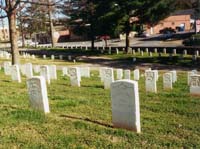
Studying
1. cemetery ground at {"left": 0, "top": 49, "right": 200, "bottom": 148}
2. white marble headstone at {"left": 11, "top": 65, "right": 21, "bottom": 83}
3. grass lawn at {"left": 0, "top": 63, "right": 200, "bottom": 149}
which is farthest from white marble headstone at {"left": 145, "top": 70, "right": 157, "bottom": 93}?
white marble headstone at {"left": 11, "top": 65, "right": 21, "bottom": 83}

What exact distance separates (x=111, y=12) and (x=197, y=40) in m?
12.4

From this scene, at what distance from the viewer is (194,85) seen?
1249cm

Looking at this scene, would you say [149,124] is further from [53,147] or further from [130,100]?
[53,147]

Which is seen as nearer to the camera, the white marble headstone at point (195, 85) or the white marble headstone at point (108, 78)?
the white marble headstone at point (195, 85)

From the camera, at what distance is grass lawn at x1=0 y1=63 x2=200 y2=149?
6.88 meters

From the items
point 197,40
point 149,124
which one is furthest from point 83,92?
point 197,40

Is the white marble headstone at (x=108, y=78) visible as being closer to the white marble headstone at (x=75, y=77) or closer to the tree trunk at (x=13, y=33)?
the white marble headstone at (x=75, y=77)

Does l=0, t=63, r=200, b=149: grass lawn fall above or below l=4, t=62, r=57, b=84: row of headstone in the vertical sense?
below

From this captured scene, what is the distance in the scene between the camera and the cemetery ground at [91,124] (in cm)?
688

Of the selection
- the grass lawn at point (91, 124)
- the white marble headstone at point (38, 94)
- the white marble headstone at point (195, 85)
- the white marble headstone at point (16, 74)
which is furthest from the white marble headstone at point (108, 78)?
the white marble headstone at point (38, 94)

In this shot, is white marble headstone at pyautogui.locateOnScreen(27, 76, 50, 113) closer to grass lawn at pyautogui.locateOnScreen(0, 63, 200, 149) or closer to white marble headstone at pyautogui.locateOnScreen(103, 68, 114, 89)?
grass lawn at pyautogui.locateOnScreen(0, 63, 200, 149)

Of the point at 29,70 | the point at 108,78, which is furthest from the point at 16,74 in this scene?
the point at 108,78

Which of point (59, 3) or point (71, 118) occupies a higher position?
point (59, 3)

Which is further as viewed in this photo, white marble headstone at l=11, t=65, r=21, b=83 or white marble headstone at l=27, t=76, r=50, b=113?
white marble headstone at l=11, t=65, r=21, b=83
